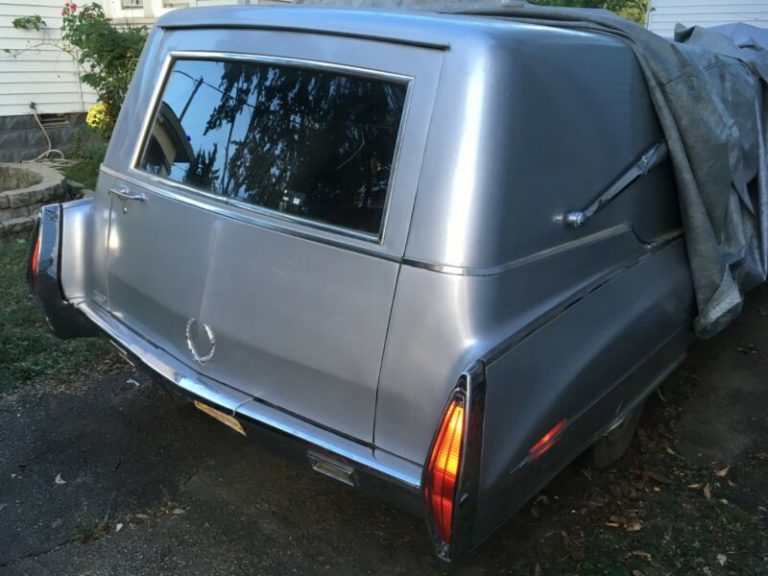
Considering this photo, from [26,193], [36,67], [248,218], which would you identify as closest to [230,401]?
[248,218]

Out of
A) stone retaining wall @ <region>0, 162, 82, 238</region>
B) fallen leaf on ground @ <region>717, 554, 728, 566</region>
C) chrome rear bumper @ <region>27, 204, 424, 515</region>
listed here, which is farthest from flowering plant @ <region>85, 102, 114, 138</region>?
fallen leaf on ground @ <region>717, 554, 728, 566</region>

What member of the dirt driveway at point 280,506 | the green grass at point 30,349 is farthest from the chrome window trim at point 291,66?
the green grass at point 30,349

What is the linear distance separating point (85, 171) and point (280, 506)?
680 cm

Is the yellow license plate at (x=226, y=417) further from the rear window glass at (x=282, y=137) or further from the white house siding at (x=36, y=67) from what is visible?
the white house siding at (x=36, y=67)

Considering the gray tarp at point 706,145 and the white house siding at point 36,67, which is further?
the white house siding at point 36,67

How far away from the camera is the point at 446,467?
76.6 inches

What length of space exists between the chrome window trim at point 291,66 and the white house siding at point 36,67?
7058mm

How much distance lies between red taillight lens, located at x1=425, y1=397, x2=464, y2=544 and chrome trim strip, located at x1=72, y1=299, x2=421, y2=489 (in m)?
0.09

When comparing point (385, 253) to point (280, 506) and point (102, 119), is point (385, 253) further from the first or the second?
point (102, 119)

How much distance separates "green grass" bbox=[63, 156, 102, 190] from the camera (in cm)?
805

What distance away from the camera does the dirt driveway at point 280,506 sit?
2.74 meters

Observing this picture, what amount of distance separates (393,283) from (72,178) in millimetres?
7188

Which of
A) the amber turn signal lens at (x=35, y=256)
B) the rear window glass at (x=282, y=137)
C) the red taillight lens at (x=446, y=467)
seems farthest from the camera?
the amber turn signal lens at (x=35, y=256)

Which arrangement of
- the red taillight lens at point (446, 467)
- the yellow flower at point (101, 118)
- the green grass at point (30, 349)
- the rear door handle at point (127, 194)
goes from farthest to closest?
1. the yellow flower at point (101, 118)
2. the green grass at point (30, 349)
3. the rear door handle at point (127, 194)
4. the red taillight lens at point (446, 467)
